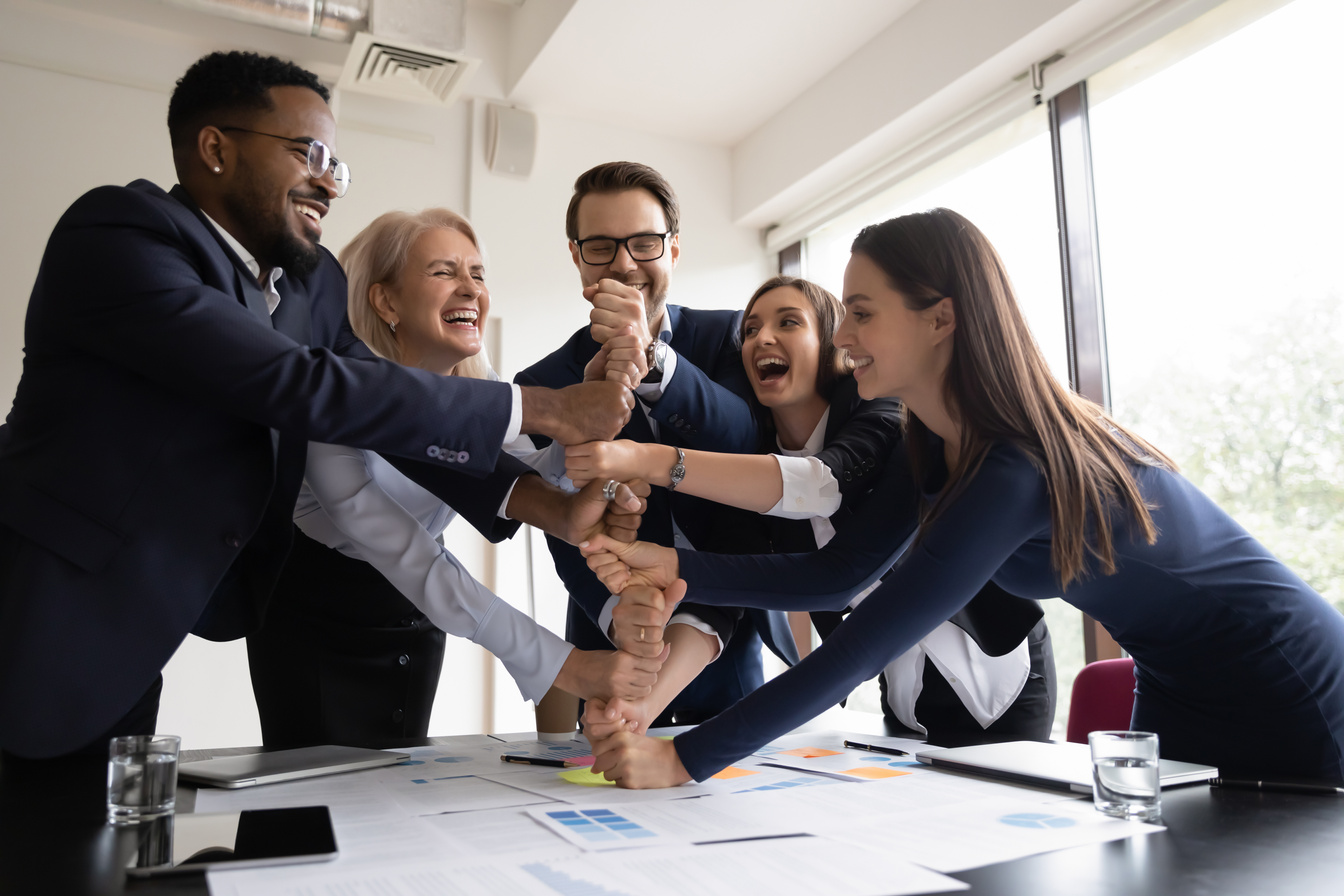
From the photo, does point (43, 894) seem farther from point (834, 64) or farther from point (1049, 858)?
point (834, 64)

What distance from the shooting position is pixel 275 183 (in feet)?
5.45

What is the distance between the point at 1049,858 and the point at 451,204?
14.0 feet

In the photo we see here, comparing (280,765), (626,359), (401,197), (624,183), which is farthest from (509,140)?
(280,765)

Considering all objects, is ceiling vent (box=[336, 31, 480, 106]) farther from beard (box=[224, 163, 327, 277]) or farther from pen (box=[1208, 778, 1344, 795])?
pen (box=[1208, 778, 1344, 795])

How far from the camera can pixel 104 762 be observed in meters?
1.25

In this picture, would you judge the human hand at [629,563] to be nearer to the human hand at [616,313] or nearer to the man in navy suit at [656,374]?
the man in navy suit at [656,374]

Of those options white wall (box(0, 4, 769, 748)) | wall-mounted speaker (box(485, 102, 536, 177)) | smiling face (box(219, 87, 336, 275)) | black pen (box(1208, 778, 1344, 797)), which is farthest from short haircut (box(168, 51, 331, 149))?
wall-mounted speaker (box(485, 102, 536, 177))

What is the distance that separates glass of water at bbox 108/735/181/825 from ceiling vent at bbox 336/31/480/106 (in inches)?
141

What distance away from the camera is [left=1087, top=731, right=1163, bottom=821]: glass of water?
0.93 metres

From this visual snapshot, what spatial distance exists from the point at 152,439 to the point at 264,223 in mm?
502

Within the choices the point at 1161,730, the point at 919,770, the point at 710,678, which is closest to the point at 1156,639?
the point at 1161,730

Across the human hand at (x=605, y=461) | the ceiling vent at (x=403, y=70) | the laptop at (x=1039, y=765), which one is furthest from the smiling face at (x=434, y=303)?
the ceiling vent at (x=403, y=70)

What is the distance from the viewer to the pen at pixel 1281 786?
1.03 metres

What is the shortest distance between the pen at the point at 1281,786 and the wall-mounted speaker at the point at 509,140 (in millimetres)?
4184
